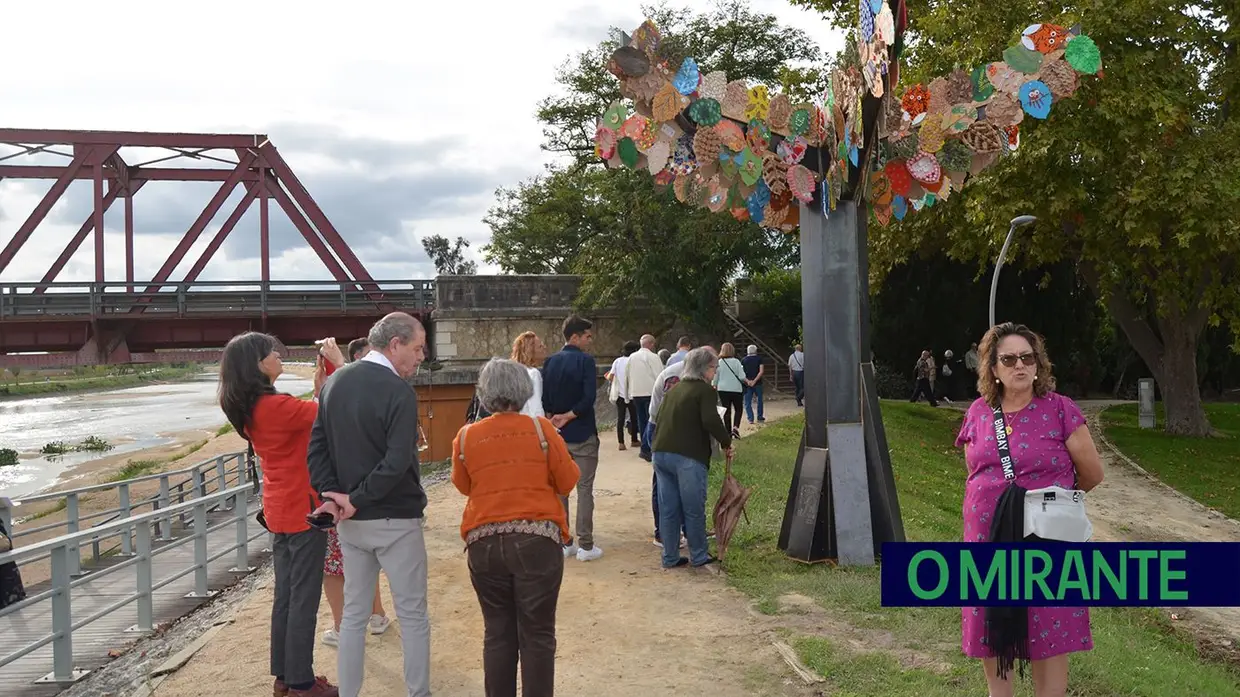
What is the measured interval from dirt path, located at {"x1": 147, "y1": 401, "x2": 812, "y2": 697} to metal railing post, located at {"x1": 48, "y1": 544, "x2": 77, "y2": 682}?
795 millimetres

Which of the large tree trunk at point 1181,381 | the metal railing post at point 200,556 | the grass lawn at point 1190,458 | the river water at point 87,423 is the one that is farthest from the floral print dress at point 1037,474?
the river water at point 87,423

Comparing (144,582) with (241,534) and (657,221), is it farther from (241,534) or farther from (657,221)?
(657,221)

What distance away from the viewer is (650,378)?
40.0 ft

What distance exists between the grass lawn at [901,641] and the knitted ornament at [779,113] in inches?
126

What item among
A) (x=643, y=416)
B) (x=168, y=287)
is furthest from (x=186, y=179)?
(x=643, y=416)

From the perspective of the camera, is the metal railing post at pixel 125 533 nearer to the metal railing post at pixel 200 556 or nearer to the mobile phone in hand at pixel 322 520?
the metal railing post at pixel 200 556

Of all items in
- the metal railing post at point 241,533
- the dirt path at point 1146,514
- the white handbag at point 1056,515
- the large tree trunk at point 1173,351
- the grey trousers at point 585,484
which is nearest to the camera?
the white handbag at point 1056,515

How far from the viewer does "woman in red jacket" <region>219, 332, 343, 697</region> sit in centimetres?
454

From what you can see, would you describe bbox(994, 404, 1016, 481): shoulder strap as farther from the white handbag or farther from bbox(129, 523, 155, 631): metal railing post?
bbox(129, 523, 155, 631): metal railing post

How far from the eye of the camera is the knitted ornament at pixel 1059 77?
6.68 m

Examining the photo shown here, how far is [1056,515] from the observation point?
346cm

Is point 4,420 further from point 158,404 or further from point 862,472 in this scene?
point 862,472

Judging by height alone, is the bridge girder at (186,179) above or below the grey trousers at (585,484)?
above

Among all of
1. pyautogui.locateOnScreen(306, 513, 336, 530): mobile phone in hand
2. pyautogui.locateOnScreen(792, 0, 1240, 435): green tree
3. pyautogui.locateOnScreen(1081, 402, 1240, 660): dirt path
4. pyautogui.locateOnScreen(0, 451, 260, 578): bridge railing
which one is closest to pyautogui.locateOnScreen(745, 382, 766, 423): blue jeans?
pyautogui.locateOnScreen(792, 0, 1240, 435): green tree
